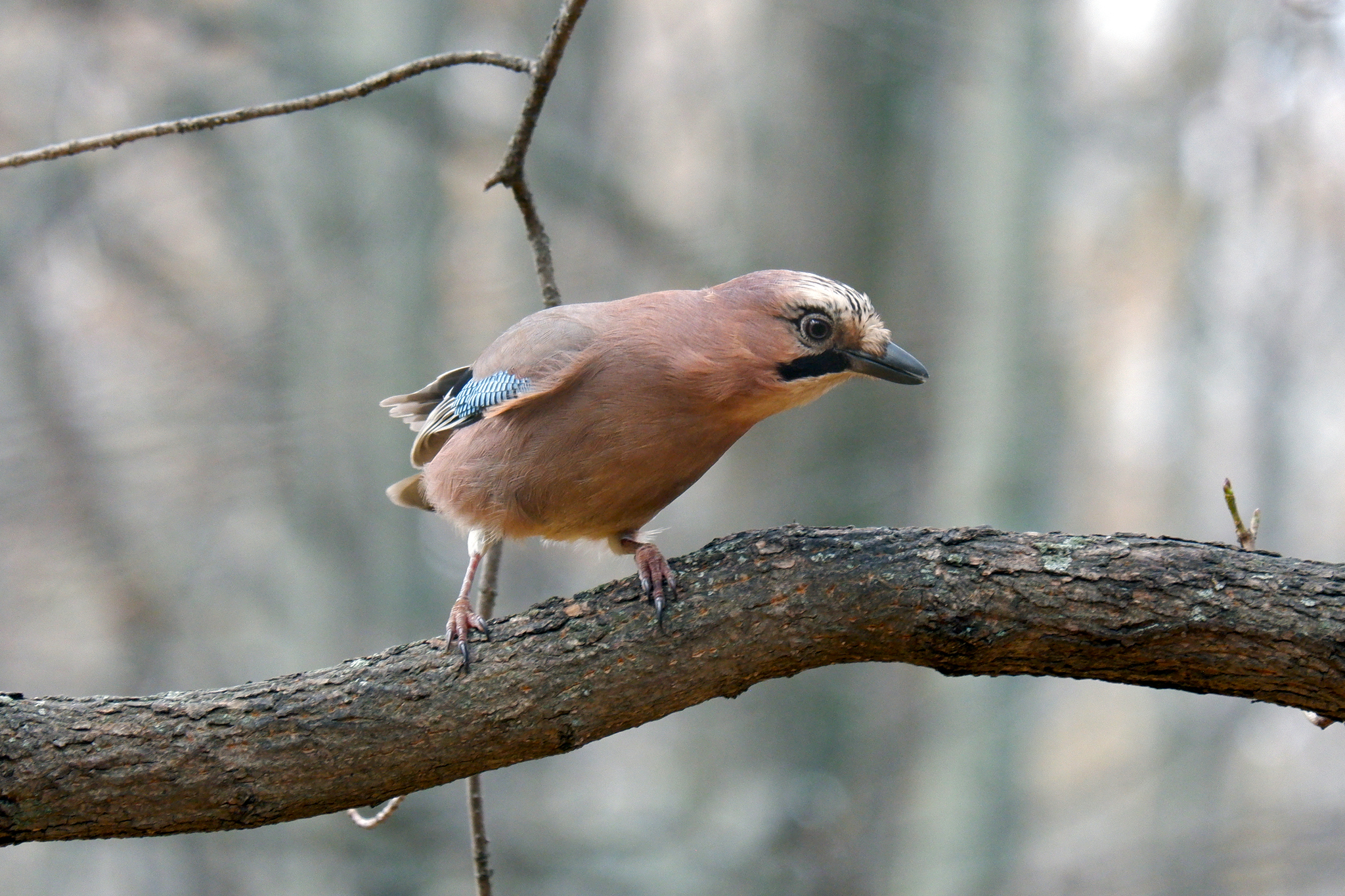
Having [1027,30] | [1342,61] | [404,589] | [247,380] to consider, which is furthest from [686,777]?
[1342,61]

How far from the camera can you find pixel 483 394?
13.3ft

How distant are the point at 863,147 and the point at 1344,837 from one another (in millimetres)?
5754

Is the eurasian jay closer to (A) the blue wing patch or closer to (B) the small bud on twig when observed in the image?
(A) the blue wing patch

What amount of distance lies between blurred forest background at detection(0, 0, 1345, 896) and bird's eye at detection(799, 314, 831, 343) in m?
4.26

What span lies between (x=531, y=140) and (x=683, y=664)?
179cm

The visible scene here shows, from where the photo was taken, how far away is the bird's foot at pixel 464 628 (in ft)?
9.59

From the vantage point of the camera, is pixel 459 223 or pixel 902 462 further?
pixel 459 223

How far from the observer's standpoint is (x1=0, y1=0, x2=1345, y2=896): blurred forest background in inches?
307

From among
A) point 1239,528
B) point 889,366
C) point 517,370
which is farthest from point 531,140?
point 1239,528

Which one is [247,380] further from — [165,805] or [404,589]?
[165,805]

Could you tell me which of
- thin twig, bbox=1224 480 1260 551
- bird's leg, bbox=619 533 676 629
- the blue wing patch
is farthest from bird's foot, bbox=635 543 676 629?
thin twig, bbox=1224 480 1260 551

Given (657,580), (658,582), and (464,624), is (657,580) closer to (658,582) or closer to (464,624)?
(658,582)

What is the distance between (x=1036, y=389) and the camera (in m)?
8.04

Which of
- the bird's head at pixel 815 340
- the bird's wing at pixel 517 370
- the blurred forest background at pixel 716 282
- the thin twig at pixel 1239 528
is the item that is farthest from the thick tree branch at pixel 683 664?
the blurred forest background at pixel 716 282
